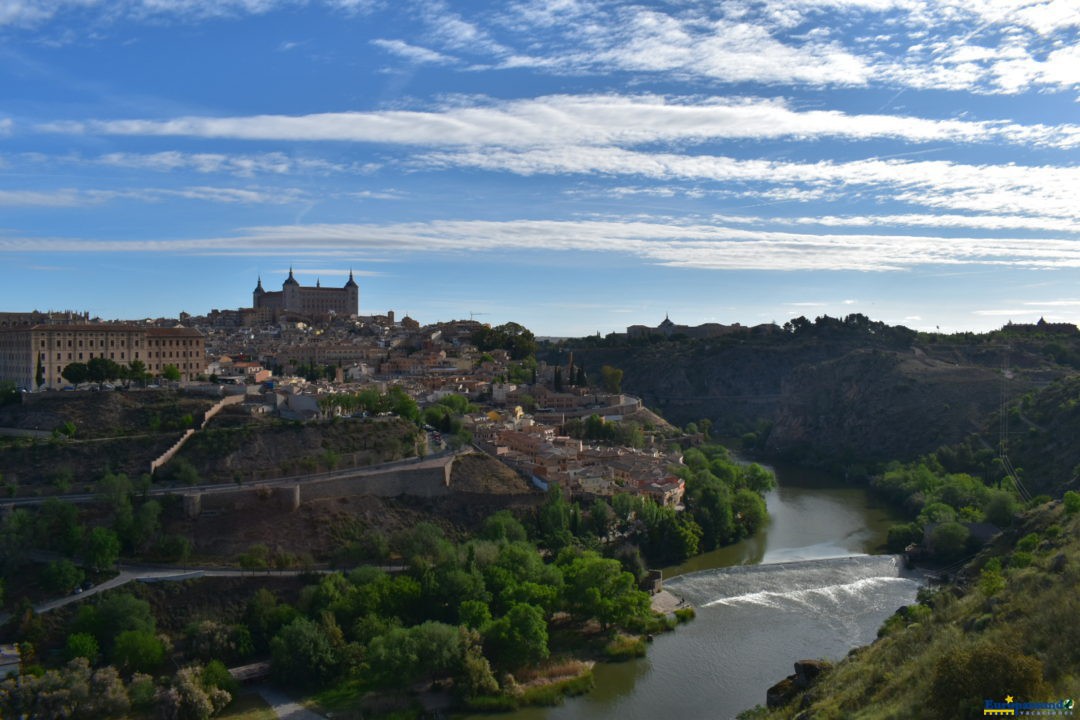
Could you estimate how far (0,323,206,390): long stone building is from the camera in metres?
30.2

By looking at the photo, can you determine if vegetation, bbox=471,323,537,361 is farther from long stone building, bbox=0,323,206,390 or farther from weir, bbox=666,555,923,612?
weir, bbox=666,555,923,612

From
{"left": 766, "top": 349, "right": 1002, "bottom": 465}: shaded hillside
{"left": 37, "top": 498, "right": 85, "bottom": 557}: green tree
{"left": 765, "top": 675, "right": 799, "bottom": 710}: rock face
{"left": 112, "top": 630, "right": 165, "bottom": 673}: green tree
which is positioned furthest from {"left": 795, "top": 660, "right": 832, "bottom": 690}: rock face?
{"left": 766, "top": 349, "right": 1002, "bottom": 465}: shaded hillside

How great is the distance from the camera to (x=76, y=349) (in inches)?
1225

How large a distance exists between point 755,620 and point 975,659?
1114 centimetres

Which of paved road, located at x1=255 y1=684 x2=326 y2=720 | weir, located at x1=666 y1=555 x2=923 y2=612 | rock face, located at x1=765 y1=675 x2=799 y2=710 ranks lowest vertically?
paved road, located at x1=255 y1=684 x2=326 y2=720

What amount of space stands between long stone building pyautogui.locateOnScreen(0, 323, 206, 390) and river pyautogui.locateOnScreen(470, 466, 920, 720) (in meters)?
21.8

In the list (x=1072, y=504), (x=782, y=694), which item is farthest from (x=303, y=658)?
(x=1072, y=504)

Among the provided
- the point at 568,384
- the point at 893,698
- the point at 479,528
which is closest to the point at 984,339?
the point at 568,384

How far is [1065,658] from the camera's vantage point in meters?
8.00

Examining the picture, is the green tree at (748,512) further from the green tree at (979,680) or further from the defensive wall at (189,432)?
the green tree at (979,680)

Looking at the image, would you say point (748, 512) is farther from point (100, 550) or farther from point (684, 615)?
point (100, 550)

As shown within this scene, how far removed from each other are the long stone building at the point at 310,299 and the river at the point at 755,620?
173 feet

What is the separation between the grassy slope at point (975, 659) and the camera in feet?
24.8

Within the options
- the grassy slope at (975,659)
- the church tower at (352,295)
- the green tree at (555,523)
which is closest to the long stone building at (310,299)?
the church tower at (352,295)
